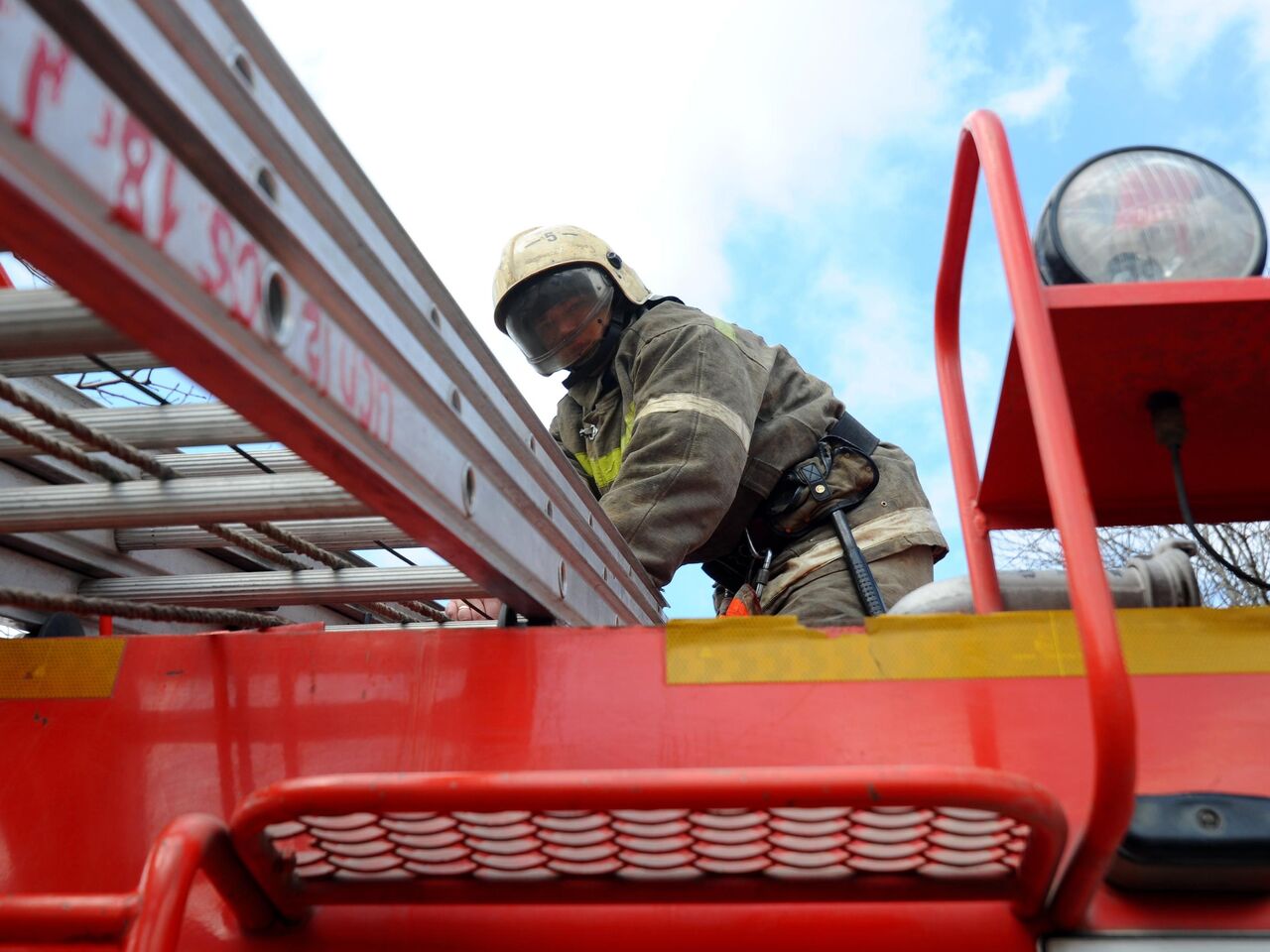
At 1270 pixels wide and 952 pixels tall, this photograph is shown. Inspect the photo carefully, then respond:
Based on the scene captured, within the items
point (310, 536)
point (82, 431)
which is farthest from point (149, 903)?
point (310, 536)

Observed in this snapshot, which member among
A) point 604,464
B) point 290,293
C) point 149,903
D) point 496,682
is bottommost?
point 149,903

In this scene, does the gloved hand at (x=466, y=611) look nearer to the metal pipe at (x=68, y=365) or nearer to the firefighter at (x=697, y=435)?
the firefighter at (x=697, y=435)

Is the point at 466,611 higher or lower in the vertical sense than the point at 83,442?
higher

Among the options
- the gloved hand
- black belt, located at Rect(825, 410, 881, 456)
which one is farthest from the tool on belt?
the gloved hand

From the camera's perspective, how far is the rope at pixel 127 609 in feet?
5.16

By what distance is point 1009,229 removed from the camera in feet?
4.56

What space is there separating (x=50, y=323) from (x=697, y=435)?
2133 millimetres

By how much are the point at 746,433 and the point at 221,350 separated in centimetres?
241

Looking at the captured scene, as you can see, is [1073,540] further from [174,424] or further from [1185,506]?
[174,424]

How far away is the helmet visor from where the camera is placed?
4027mm

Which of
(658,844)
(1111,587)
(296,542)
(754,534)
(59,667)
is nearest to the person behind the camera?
(658,844)

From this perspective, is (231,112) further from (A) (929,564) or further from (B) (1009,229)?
(A) (929,564)

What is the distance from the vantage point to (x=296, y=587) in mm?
2004

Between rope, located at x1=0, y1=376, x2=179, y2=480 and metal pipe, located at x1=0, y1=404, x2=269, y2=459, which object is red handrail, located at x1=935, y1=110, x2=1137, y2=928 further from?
rope, located at x1=0, y1=376, x2=179, y2=480
